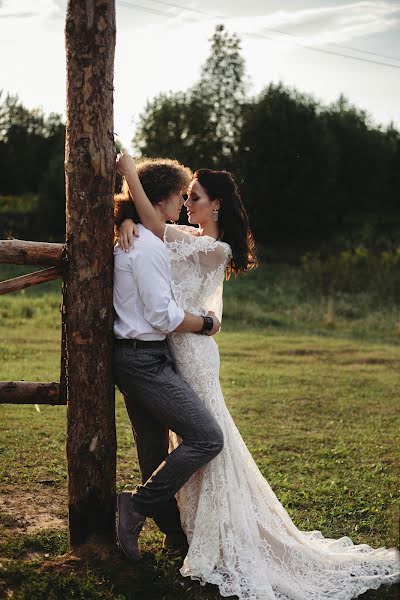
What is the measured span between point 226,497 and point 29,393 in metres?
1.27

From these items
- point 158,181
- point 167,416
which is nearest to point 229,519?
point 167,416

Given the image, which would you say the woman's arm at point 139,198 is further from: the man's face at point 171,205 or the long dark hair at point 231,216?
the long dark hair at point 231,216

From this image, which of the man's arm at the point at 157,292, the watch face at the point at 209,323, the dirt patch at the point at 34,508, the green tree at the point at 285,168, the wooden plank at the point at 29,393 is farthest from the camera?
the green tree at the point at 285,168

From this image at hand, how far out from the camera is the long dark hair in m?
4.43

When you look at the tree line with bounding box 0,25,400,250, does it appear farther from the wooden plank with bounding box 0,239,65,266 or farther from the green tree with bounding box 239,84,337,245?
the wooden plank with bounding box 0,239,65,266

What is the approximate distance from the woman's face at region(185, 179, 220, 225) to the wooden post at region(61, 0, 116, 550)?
0.52m

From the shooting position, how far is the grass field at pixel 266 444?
412 centimetres

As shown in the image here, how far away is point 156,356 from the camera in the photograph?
4.08 m

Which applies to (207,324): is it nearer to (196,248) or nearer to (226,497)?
(196,248)

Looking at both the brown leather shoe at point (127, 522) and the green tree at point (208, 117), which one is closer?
the brown leather shoe at point (127, 522)

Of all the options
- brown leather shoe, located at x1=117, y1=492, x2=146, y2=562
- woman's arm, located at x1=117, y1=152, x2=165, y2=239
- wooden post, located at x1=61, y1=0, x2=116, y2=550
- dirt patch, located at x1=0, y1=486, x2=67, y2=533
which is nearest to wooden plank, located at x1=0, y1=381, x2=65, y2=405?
wooden post, located at x1=61, y1=0, x2=116, y2=550

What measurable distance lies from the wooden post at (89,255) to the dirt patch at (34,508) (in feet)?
2.60

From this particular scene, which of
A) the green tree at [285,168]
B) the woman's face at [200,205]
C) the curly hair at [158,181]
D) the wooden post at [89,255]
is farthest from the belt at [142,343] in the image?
the green tree at [285,168]

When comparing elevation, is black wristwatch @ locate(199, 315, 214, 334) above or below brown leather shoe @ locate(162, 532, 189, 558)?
above
